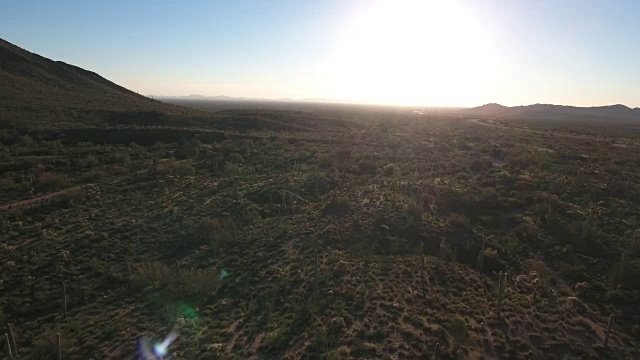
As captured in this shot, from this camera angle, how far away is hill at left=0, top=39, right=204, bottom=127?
50.8m

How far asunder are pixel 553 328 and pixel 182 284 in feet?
46.4

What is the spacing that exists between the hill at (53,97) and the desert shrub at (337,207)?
3843cm

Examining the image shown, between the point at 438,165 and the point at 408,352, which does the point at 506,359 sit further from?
the point at 438,165

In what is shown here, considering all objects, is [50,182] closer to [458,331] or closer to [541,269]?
[458,331]

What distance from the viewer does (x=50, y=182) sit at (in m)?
27.7

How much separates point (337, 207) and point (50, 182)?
19.7 m

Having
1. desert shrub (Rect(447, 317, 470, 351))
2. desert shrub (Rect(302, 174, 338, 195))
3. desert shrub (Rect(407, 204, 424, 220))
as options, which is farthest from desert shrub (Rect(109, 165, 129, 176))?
desert shrub (Rect(447, 317, 470, 351))

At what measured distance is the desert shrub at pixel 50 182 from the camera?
27.5 m

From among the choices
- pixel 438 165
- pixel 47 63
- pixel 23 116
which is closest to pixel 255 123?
pixel 23 116

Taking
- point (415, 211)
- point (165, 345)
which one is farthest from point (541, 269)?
point (165, 345)

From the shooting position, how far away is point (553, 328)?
47.2 feet

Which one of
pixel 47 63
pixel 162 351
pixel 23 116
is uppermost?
pixel 47 63

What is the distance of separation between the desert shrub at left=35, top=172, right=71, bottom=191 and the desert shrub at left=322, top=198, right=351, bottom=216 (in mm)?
18502

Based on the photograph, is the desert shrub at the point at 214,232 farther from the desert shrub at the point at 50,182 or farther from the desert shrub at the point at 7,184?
the desert shrub at the point at 7,184
